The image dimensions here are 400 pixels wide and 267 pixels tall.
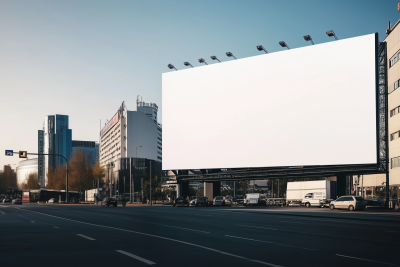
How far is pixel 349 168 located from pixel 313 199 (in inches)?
301

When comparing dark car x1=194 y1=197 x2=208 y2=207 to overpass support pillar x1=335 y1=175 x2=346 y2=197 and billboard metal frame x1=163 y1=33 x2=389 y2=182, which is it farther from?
overpass support pillar x1=335 y1=175 x2=346 y2=197

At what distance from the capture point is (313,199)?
5700 cm

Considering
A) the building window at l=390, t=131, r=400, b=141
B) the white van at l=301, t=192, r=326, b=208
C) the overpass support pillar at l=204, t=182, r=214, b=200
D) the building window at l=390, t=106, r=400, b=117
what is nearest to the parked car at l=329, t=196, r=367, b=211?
the white van at l=301, t=192, r=326, b=208

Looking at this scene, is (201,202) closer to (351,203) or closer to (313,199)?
(313,199)

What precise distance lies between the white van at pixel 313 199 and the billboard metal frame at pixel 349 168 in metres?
2.71

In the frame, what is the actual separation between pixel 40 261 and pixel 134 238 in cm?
537

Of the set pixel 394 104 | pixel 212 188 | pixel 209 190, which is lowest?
pixel 209 190

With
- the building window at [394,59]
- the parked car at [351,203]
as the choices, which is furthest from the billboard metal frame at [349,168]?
the building window at [394,59]

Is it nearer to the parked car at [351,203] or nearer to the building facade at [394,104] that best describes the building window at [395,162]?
the building facade at [394,104]

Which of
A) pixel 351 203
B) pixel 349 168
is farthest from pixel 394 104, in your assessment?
pixel 351 203

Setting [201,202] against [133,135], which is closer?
[201,202]

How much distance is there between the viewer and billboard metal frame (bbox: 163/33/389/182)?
150 ft

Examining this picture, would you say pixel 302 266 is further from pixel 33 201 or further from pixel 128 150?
pixel 128 150

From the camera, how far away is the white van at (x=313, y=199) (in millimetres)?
55781
